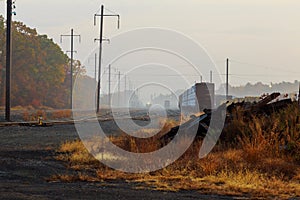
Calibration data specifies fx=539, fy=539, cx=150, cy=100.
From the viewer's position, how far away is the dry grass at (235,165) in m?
10.5

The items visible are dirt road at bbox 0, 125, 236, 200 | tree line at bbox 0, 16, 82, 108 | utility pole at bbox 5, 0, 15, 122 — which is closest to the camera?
dirt road at bbox 0, 125, 236, 200

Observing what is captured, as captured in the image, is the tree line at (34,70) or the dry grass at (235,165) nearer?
the dry grass at (235,165)

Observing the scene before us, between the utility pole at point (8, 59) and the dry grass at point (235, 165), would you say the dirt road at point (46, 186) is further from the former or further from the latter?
the utility pole at point (8, 59)

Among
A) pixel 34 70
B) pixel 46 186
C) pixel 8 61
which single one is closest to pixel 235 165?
pixel 46 186

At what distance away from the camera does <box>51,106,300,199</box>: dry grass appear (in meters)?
10.5

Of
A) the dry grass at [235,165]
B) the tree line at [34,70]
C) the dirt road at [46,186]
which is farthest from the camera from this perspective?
the tree line at [34,70]

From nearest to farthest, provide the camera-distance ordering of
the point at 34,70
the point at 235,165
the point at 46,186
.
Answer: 1. the point at 46,186
2. the point at 235,165
3. the point at 34,70

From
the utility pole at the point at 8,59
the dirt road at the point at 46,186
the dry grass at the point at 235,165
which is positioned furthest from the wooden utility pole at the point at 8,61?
the dirt road at the point at 46,186

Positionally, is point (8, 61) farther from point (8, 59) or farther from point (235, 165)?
point (235, 165)

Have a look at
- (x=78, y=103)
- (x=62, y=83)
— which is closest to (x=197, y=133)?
(x=62, y=83)

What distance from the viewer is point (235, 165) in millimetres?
12992

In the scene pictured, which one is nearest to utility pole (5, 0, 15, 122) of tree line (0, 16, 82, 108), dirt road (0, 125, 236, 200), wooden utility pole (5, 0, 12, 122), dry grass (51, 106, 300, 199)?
wooden utility pole (5, 0, 12, 122)

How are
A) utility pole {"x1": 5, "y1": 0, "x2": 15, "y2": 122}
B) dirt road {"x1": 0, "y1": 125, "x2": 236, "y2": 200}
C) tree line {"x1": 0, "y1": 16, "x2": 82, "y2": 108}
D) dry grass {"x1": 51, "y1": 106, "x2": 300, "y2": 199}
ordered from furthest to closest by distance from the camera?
tree line {"x1": 0, "y1": 16, "x2": 82, "y2": 108}, utility pole {"x1": 5, "y1": 0, "x2": 15, "y2": 122}, dry grass {"x1": 51, "y1": 106, "x2": 300, "y2": 199}, dirt road {"x1": 0, "y1": 125, "x2": 236, "y2": 200}

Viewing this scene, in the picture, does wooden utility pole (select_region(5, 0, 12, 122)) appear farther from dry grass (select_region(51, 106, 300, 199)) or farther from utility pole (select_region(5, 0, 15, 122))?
dry grass (select_region(51, 106, 300, 199))
